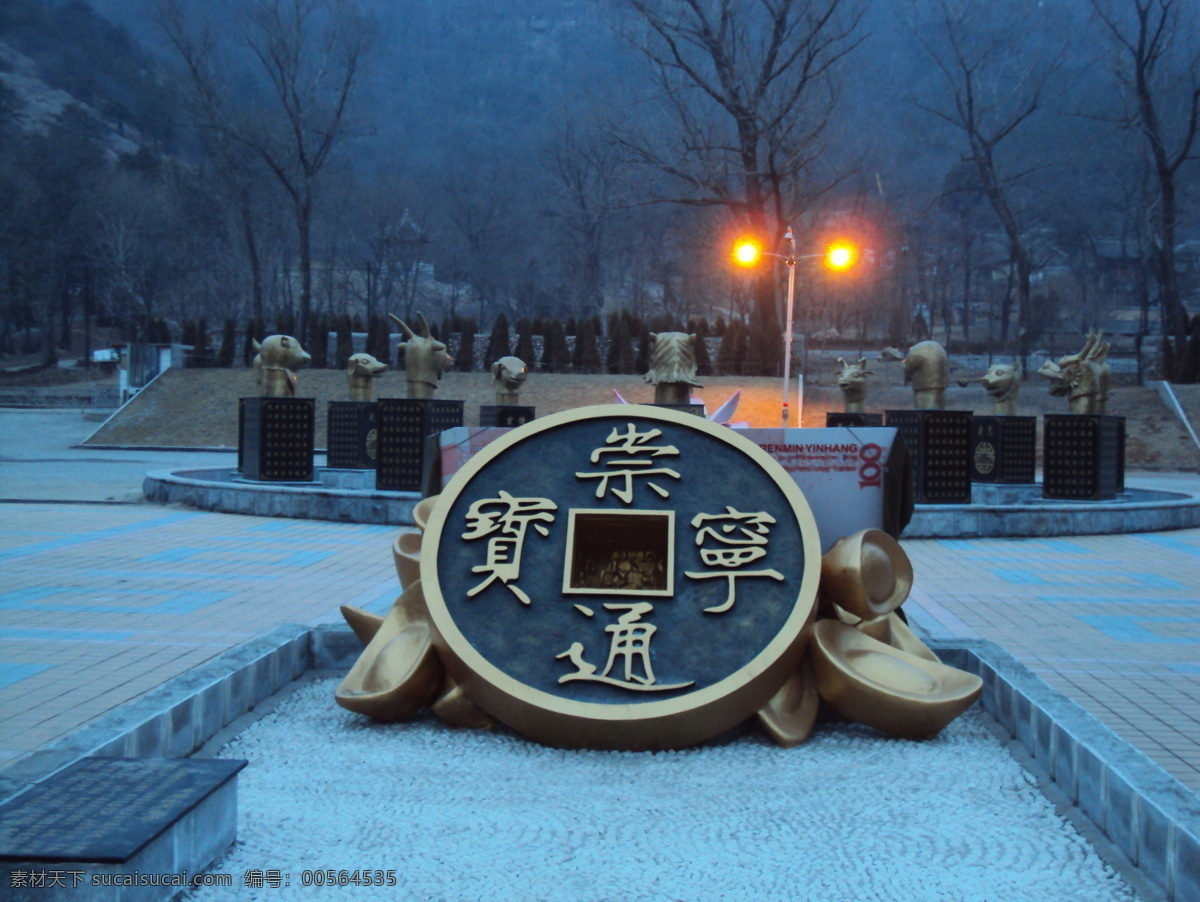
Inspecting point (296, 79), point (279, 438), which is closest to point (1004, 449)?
point (279, 438)

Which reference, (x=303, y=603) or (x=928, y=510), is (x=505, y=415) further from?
(x=303, y=603)

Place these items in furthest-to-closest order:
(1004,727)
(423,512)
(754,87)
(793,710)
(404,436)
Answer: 1. (754,87)
2. (404,436)
3. (423,512)
4. (1004,727)
5. (793,710)

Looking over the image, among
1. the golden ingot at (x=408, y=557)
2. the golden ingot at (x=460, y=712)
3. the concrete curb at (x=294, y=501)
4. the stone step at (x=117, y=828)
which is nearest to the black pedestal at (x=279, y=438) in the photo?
the concrete curb at (x=294, y=501)

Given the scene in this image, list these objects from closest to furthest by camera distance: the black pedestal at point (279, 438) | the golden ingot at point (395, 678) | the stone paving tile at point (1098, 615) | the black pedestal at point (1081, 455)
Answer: the golden ingot at point (395, 678) → the stone paving tile at point (1098, 615) → the black pedestal at point (1081, 455) → the black pedestal at point (279, 438)

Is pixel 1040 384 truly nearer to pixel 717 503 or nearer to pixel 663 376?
pixel 663 376

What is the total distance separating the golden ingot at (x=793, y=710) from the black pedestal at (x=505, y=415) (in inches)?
402

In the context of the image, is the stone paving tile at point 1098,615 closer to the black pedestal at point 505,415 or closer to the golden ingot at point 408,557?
the golden ingot at point 408,557

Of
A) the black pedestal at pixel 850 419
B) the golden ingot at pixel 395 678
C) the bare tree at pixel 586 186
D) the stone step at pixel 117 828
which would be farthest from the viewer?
the bare tree at pixel 586 186

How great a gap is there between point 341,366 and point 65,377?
14921 mm

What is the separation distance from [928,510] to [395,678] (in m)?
8.88

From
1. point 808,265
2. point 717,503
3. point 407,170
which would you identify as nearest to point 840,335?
point 808,265

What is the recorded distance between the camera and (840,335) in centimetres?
5031

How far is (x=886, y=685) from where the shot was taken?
3959mm

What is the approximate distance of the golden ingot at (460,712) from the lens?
4094 mm
